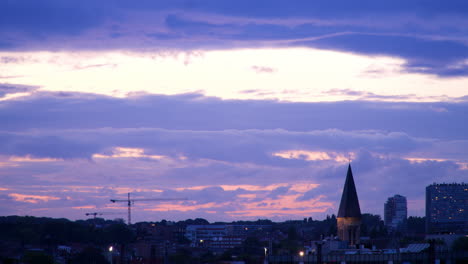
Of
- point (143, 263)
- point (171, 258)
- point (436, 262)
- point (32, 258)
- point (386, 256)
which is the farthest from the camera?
point (171, 258)

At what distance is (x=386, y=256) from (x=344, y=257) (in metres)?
9.02

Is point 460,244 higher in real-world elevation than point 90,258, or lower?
higher

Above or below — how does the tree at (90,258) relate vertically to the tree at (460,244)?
below

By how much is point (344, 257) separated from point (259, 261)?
35.1 m

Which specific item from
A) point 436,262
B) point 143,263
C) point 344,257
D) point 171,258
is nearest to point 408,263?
point 436,262

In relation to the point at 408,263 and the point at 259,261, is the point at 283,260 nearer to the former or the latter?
the point at 408,263

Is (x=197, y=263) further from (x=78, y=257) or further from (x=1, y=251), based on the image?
(x=1, y=251)

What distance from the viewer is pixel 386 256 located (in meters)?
135

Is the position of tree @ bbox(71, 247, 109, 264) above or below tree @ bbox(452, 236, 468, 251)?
below

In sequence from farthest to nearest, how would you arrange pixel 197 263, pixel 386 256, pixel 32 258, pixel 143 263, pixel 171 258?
1. pixel 171 258
2. pixel 197 263
3. pixel 143 263
4. pixel 32 258
5. pixel 386 256

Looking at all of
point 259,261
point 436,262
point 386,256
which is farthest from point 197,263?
point 436,262

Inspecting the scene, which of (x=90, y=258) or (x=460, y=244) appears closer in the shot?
(x=90, y=258)

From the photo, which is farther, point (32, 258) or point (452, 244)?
point (452, 244)

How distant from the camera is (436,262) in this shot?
12344 cm
